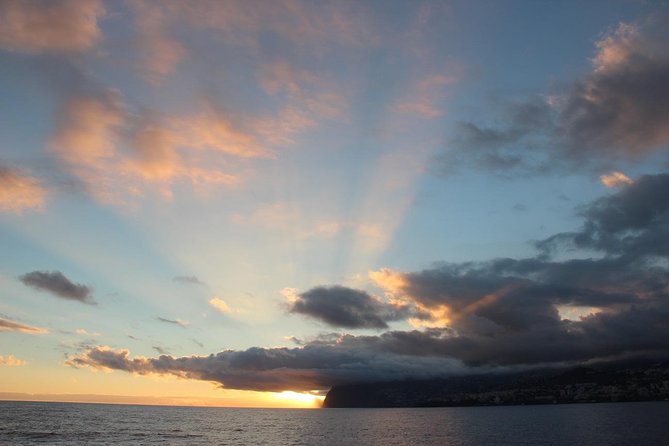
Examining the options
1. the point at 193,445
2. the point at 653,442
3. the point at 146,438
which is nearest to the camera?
the point at 653,442

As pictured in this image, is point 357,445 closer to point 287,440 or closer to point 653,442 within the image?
point 287,440

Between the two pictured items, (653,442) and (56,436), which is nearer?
(653,442)

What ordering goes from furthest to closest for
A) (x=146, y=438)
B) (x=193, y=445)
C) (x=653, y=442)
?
(x=146, y=438)
(x=193, y=445)
(x=653, y=442)

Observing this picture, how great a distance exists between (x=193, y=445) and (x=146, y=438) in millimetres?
29155

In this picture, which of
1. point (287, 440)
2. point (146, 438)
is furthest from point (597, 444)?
point (146, 438)

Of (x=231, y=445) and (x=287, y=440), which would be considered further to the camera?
(x=287, y=440)

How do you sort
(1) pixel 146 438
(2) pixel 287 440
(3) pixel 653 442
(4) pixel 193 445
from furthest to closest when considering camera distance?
(2) pixel 287 440
(1) pixel 146 438
(4) pixel 193 445
(3) pixel 653 442

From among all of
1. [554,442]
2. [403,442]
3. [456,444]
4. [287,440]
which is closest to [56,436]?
[287,440]

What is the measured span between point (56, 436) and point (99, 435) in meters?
16.0

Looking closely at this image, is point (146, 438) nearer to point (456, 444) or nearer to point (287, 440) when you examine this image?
point (287, 440)

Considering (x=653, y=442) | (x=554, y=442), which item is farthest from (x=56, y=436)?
(x=653, y=442)

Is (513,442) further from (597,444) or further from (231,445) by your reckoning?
(231,445)

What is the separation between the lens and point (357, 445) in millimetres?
168875

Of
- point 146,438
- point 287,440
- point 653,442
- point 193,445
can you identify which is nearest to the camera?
point 653,442
